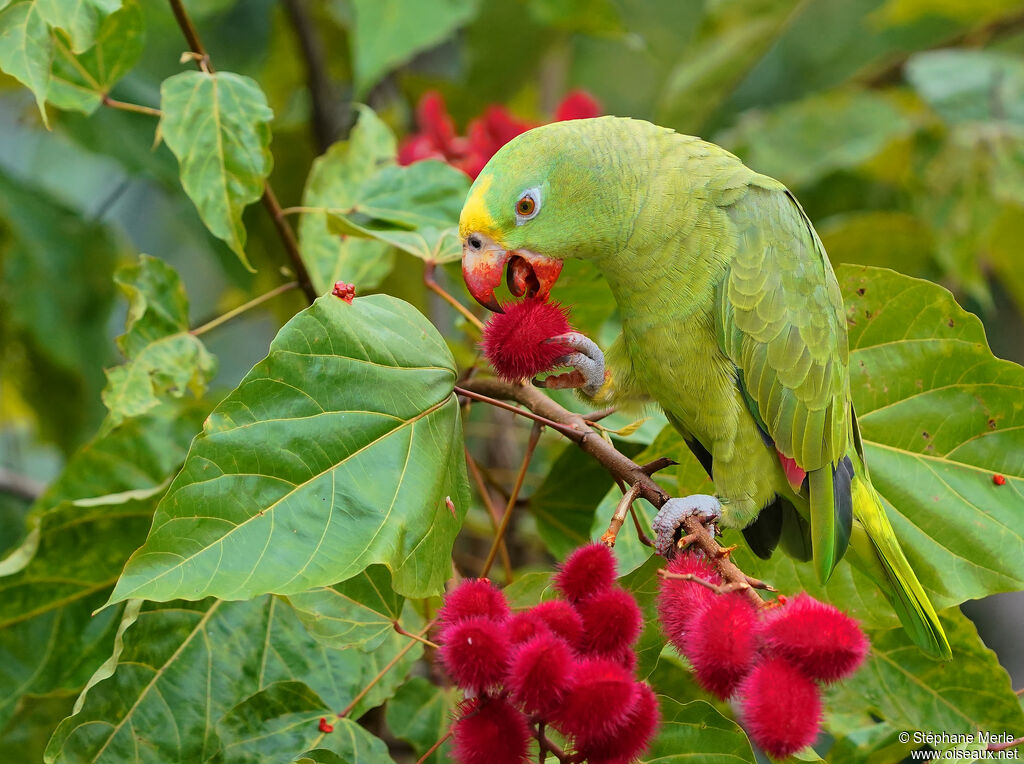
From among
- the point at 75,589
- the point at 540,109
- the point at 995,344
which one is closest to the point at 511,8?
the point at 540,109

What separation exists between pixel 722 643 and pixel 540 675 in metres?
0.19

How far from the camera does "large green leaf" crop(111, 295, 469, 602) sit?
104cm

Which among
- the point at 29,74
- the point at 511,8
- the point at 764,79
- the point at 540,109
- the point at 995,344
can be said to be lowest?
the point at 995,344

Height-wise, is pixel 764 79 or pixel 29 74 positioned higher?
pixel 29 74

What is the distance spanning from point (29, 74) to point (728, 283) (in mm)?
1048

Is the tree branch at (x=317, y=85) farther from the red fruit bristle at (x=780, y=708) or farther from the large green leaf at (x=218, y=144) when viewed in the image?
the red fruit bristle at (x=780, y=708)

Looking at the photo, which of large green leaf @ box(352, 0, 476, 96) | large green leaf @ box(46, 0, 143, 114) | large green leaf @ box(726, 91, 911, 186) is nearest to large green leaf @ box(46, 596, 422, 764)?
large green leaf @ box(46, 0, 143, 114)

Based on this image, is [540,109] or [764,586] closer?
[764,586]

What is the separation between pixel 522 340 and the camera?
1.23 metres

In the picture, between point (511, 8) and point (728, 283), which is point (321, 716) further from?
point (511, 8)

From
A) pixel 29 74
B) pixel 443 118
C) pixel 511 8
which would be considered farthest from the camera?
pixel 511 8

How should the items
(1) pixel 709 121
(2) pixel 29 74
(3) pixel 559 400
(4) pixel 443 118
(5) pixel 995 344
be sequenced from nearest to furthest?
(2) pixel 29 74
(3) pixel 559 400
(4) pixel 443 118
(1) pixel 709 121
(5) pixel 995 344

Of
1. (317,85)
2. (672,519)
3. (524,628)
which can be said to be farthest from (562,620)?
(317,85)

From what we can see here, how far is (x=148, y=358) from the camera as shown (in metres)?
1.53
